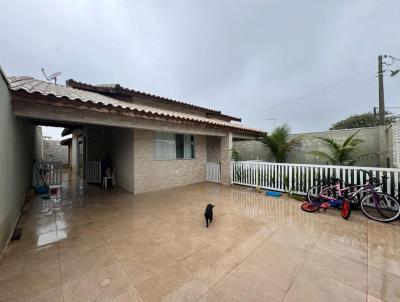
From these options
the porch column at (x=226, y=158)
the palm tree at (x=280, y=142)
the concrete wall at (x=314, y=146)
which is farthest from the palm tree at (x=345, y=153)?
the porch column at (x=226, y=158)

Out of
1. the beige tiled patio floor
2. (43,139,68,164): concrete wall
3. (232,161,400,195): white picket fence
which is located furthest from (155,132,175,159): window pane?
(43,139,68,164): concrete wall

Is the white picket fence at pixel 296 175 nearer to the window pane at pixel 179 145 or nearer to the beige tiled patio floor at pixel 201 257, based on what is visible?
the beige tiled patio floor at pixel 201 257

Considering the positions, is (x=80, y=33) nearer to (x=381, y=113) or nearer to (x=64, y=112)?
(x=64, y=112)

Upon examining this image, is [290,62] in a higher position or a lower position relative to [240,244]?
higher

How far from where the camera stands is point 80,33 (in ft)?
23.3

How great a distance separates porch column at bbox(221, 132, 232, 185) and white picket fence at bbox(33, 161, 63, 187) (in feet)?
22.0

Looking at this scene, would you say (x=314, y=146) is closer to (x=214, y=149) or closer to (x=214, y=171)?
(x=214, y=149)

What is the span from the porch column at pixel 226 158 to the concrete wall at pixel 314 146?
3038 millimetres

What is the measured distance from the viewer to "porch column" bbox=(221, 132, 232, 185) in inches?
308

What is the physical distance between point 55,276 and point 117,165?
20.3 feet

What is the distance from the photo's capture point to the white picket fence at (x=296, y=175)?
14.0 ft

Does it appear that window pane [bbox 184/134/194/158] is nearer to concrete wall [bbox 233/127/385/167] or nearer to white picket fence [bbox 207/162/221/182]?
white picket fence [bbox 207/162/221/182]

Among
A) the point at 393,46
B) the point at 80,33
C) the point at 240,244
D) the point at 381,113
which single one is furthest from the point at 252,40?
the point at 240,244

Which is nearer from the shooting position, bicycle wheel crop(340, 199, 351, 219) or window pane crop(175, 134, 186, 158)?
bicycle wheel crop(340, 199, 351, 219)
